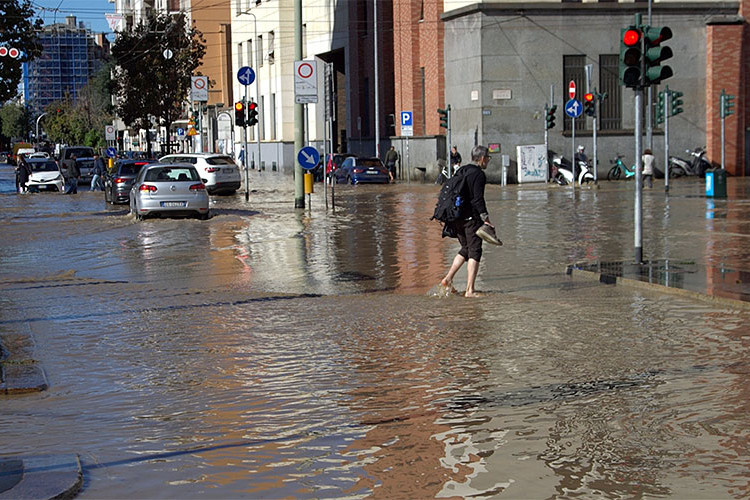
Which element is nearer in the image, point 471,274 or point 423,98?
point 471,274

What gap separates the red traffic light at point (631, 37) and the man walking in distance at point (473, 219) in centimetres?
318

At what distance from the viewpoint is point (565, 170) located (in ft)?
A: 149

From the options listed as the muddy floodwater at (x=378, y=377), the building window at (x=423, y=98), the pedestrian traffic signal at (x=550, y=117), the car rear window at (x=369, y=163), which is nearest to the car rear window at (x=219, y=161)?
the car rear window at (x=369, y=163)

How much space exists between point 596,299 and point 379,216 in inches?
661

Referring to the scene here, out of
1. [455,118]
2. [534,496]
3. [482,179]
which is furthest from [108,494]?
[455,118]

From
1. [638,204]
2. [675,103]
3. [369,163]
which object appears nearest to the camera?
[638,204]

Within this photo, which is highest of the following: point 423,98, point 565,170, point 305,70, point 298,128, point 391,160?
point 423,98

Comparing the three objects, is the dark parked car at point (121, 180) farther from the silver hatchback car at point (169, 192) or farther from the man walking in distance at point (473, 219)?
the man walking in distance at point (473, 219)

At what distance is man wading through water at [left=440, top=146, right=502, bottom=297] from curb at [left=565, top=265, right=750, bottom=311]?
1993 millimetres

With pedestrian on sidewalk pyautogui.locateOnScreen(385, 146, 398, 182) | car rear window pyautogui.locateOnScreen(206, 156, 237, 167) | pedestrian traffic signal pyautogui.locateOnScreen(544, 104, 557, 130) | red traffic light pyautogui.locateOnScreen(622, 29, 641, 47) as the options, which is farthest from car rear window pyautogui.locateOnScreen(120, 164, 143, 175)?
red traffic light pyautogui.locateOnScreen(622, 29, 641, 47)

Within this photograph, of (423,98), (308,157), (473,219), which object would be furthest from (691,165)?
(473,219)

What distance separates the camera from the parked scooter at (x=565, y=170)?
Answer: 146 feet

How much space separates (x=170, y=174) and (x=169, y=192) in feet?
1.88

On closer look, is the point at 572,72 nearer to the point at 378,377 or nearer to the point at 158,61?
the point at 158,61
